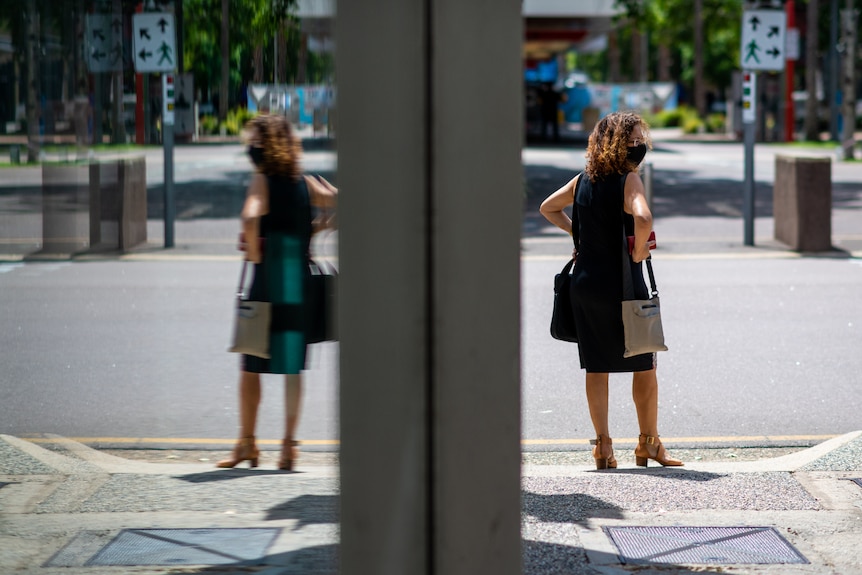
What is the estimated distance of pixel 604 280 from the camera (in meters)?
5.99

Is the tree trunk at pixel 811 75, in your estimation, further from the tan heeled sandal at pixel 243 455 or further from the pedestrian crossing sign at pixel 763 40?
the tan heeled sandal at pixel 243 455

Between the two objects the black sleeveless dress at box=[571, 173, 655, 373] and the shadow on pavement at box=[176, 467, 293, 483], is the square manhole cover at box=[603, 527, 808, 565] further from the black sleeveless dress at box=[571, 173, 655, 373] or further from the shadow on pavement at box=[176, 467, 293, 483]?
the shadow on pavement at box=[176, 467, 293, 483]

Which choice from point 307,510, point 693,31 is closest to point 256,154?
point 307,510

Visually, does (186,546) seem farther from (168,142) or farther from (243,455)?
(168,142)

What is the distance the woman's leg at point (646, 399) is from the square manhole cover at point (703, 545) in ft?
4.44

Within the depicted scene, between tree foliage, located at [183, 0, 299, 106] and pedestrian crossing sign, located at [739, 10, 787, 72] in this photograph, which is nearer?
tree foliage, located at [183, 0, 299, 106]

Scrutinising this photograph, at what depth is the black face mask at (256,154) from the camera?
3.22 metres

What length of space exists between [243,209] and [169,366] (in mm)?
480

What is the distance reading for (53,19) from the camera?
3188 millimetres

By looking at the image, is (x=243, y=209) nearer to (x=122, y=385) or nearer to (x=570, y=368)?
(x=122, y=385)

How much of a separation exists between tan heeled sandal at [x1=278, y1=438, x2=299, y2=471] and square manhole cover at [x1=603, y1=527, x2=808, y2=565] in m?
1.51

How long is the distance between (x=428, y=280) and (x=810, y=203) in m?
12.0

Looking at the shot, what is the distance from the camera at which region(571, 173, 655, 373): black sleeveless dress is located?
19.6 ft

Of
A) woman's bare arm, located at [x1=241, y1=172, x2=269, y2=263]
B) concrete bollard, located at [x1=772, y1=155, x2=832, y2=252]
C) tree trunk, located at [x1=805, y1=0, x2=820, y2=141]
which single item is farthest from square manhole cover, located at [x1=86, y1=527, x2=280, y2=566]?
tree trunk, located at [x1=805, y1=0, x2=820, y2=141]
